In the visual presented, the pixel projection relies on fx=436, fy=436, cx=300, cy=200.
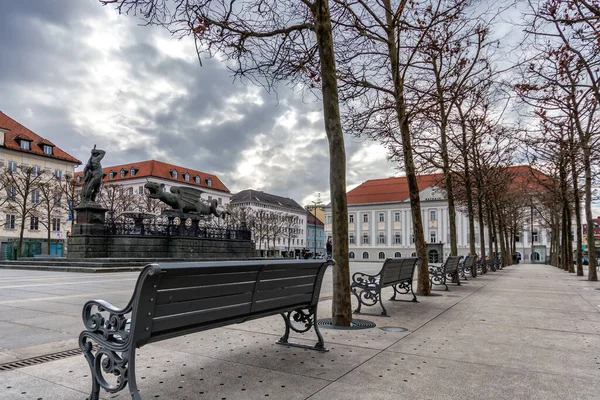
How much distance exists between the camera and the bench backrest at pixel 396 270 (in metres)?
7.66

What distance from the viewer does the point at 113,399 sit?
3.24 meters

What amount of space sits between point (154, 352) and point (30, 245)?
51.8 m

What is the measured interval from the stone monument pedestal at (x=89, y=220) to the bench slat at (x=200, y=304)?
Result: 22749 millimetres

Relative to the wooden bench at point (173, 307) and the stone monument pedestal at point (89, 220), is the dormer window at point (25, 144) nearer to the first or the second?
the stone monument pedestal at point (89, 220)

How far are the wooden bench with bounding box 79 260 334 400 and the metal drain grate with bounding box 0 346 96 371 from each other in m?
0.98

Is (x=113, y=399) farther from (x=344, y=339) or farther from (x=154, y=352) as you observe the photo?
(x=344, y=339)

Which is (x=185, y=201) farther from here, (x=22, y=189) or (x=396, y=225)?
(x=396, y=225)

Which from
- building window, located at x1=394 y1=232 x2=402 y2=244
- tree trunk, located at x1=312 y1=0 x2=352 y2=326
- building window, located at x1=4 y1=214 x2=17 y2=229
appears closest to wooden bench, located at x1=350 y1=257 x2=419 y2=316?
tree trunk, located at x1=312 y1=0 x2=352 y2=326

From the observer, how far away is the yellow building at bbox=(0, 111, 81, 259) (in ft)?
168

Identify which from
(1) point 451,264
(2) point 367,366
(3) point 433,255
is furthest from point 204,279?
(3) point 433,255

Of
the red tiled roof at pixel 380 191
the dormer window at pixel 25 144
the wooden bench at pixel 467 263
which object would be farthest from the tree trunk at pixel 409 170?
the red tiled roof at pixel 380 191

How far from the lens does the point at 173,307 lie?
3.17 meters

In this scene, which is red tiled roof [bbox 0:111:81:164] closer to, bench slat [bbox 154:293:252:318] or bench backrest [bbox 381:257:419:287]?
bench backrest [bbox 381:257:419:287]

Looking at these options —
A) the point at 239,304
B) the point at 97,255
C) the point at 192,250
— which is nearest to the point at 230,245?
the point at 192,250
